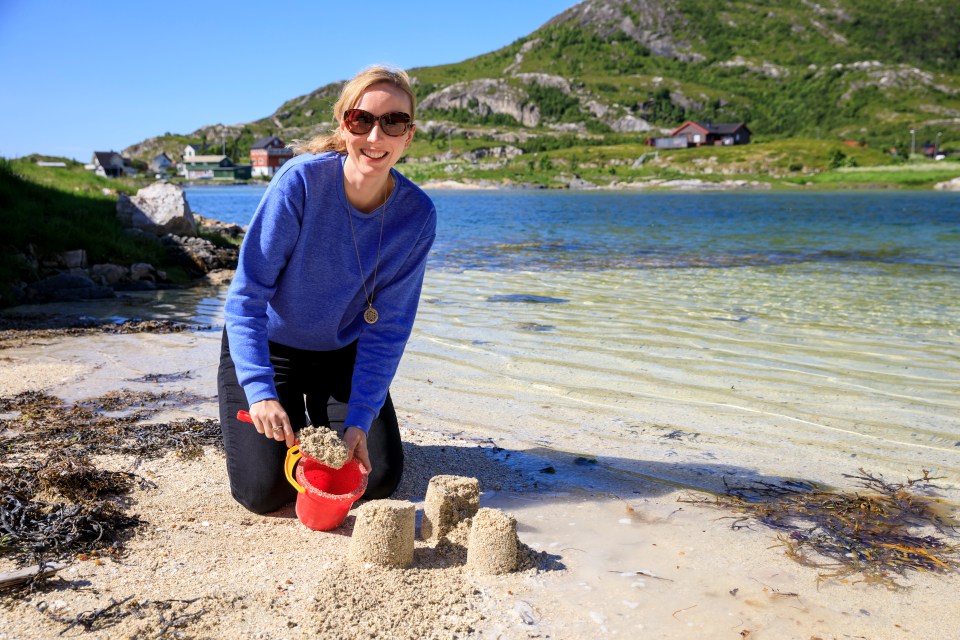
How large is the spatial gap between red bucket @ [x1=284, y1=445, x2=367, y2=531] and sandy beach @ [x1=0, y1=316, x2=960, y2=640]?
0.08m

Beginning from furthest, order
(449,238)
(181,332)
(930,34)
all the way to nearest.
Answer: (930,34), (449,238), (181,332)

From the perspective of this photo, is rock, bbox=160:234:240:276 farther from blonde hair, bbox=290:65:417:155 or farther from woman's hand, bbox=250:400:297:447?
woman's hand, bbox=250:400:297:447

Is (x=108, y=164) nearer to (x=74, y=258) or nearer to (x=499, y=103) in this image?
(x=499, y=103)

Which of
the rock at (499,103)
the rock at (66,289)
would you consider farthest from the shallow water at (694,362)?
the rock at (499,103)

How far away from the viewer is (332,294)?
3.80 meters

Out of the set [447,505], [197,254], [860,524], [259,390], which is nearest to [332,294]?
[259,390]

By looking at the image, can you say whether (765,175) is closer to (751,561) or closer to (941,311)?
(941,311)

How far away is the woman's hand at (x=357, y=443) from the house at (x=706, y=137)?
5042 inches

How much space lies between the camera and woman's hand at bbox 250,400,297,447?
10.9 feet

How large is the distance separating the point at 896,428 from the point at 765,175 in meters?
88.5

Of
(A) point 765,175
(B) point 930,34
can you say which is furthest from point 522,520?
(B) point 930,34

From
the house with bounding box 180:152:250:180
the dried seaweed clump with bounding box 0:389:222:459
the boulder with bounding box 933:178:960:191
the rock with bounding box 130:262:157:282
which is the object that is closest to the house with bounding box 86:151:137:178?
the house with bounding box 180:152:250:180

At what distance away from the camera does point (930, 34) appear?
18675 centimetres

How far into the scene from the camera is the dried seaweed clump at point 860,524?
336 centimetres
